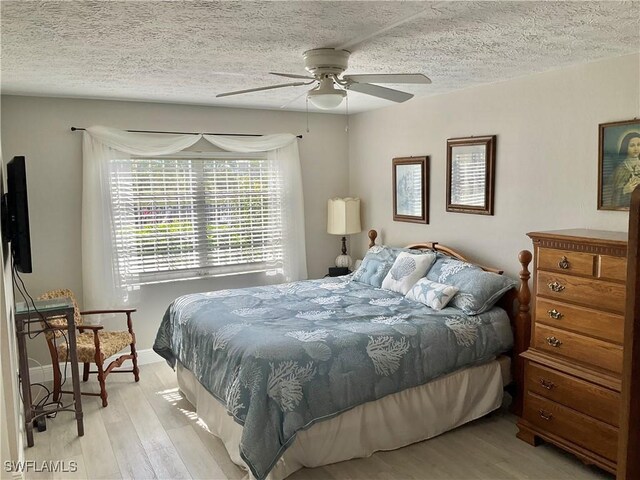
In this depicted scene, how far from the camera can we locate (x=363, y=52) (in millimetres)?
2906

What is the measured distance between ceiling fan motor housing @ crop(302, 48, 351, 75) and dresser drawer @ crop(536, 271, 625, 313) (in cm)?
176

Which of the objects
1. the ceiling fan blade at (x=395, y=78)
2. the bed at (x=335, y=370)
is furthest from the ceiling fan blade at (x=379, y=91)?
the bed at (x=335, y=370)

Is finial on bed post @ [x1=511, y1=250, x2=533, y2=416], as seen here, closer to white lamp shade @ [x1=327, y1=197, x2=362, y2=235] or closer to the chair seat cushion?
white lamp shade @ [x1=327, y1=197, x2=362, y2=235]

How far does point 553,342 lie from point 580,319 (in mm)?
256

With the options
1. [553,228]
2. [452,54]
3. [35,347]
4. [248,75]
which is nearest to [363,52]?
[452,54]

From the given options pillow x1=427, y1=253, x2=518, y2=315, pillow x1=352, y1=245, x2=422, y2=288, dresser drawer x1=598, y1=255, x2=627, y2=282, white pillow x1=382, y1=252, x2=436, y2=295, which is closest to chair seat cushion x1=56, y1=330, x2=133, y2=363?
pillow x1=352, y1=245, x2=422, y2=288

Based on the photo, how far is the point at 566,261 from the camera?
2.94 m

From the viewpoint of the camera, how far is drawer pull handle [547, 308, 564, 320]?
3006mm

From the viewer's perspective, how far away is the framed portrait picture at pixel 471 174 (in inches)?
159

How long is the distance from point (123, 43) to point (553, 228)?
119 inches

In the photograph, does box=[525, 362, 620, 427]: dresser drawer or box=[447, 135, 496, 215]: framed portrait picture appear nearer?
box=[525, 362, 620, 427]: dresser drawer

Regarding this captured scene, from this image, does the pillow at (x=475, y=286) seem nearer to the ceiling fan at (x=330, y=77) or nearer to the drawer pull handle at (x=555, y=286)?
the drawer pull handle at (x=555, y=286)

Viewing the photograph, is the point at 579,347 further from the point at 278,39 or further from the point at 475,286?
the point at 278,39

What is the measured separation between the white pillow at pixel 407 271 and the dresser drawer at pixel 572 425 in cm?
129
